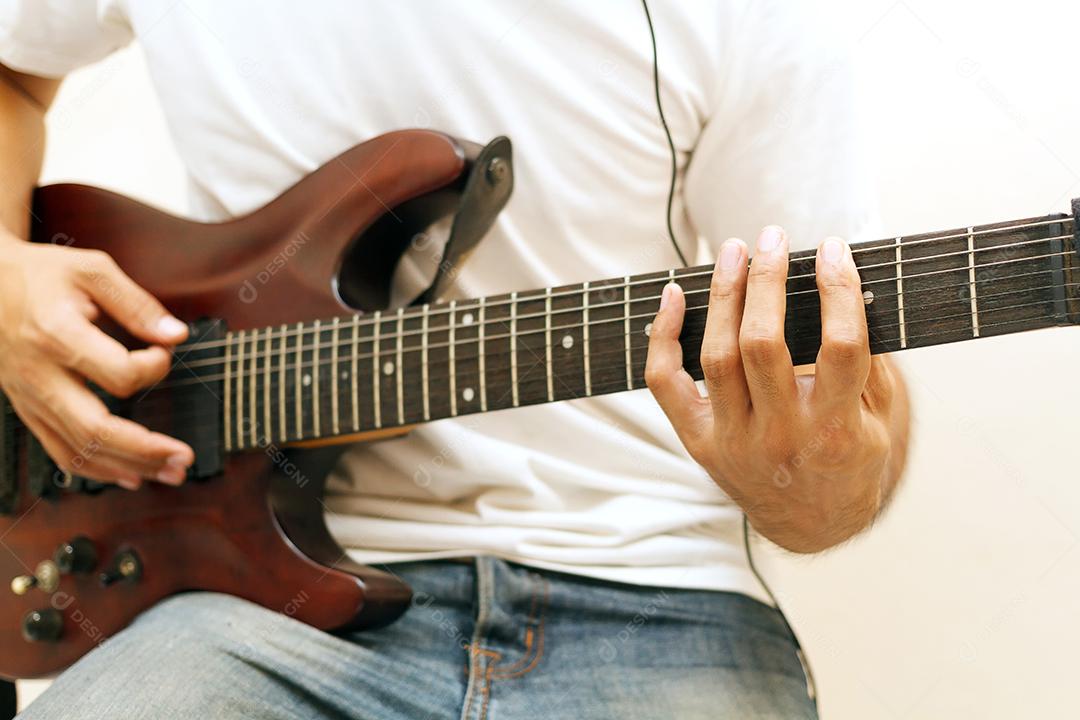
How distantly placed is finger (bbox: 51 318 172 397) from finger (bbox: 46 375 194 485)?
0.02 metres

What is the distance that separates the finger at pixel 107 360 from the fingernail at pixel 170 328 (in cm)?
2

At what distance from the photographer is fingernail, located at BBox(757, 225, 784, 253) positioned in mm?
578

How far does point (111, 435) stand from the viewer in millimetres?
767

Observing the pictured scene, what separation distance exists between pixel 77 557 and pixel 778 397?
2.01ft

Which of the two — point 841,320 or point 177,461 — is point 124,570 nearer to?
point 177,461

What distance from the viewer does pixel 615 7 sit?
81 cm

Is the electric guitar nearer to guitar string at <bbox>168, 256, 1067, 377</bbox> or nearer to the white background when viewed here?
guitar string at <bbox>168, 256, 1067, 377</bbox>

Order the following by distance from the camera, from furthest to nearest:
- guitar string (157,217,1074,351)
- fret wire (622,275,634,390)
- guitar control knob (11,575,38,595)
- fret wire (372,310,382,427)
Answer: guitar control knob (11,575,38,595), fret wire (372,310,382,427), fret wire (622,275,634,390), guitar string (157,217,1074,351)

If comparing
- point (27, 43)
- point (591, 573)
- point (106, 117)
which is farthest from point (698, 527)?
point (106, 117)

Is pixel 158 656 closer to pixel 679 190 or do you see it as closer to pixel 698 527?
pixel 698 527

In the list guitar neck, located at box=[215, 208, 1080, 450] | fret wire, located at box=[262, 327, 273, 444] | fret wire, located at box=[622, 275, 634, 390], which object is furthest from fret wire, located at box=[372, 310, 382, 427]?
fret wire, located at box=[622, 275, 634, 390]

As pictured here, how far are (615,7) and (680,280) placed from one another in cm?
31

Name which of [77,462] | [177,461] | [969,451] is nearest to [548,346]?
[177,461]

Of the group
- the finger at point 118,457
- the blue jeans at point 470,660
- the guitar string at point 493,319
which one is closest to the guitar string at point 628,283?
the guitar string at point 493,319
